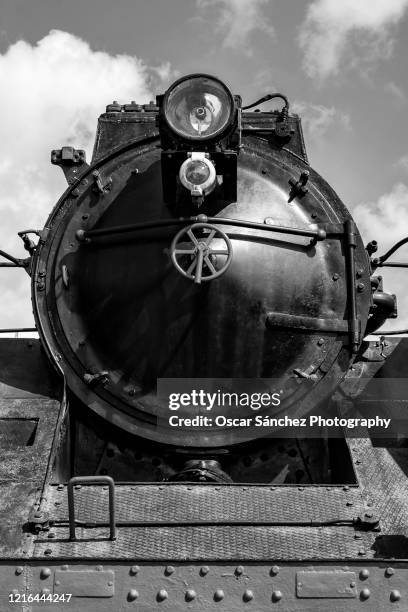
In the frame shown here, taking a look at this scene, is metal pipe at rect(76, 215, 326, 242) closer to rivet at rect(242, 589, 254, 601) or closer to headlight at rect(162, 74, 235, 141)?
headlight at rect(162, 74, 235, 141)

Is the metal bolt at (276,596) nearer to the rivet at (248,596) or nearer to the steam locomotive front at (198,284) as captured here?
the rivet at (248,596)

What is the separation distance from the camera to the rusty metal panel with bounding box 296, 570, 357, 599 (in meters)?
2.99

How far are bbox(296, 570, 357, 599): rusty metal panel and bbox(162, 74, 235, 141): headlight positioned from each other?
2454 mm

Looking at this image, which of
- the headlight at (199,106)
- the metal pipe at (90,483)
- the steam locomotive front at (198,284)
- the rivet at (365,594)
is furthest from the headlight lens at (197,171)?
the rivet at (365,594)

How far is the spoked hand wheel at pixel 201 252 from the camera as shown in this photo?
166 inches

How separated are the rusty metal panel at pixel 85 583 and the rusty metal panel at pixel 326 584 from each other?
751 mm

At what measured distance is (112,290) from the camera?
4625mm

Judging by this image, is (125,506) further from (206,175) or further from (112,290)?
(206,175)

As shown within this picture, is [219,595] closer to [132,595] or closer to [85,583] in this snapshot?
[132,595]

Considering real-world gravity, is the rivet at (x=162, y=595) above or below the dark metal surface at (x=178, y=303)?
below

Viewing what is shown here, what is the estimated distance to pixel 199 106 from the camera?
439cm

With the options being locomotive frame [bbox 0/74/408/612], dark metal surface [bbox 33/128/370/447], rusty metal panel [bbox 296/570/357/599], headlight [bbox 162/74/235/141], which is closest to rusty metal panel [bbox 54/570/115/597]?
locomotive frame [bbox 0/74/408/612]

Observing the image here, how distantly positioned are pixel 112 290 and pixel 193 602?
2140 mm

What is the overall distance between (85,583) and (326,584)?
0.96 metres
